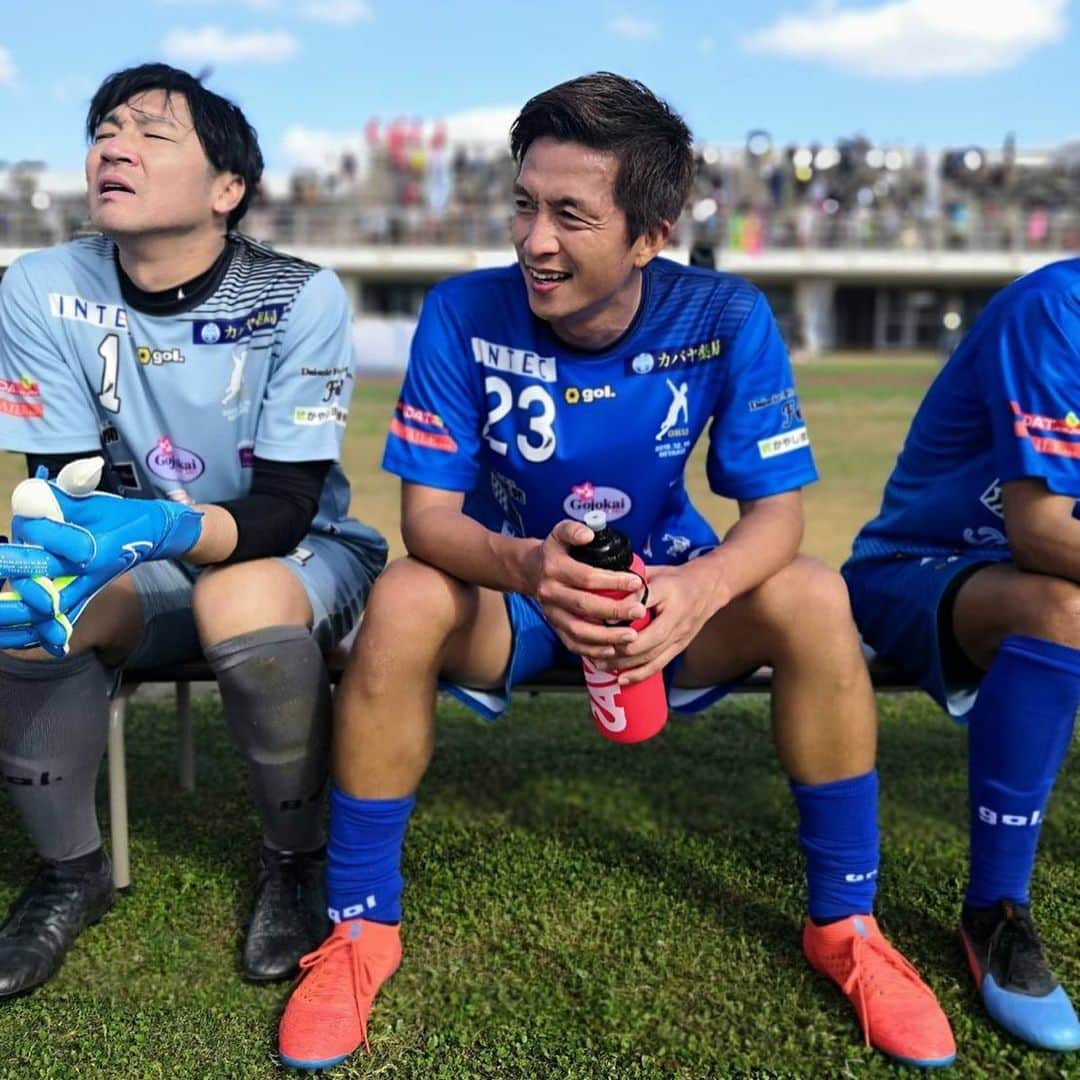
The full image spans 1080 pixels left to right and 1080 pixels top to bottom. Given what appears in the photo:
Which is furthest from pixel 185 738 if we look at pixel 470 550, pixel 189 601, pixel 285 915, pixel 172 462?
pixel 470 550

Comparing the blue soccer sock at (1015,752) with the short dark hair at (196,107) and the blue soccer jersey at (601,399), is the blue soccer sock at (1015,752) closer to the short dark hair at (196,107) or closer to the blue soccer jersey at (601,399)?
the blue soccer jersey at (601,399)

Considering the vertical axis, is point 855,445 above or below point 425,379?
below

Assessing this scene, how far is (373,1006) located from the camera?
2.22 meters

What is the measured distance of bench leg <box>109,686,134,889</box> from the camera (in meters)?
2.60

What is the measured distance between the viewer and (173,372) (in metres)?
2.68

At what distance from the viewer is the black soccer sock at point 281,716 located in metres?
2.31

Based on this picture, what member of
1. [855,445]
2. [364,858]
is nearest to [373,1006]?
[364,858]

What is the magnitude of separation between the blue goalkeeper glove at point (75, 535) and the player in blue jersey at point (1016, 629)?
1561 millimetres

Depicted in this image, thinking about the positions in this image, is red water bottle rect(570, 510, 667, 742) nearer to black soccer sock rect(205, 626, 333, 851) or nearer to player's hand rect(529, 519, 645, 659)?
player's hand rect(529, 519, 645, 659)

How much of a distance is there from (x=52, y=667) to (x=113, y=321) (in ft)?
2.64

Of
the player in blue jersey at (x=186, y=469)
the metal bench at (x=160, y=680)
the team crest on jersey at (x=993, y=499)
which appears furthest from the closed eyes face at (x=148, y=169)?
the team crest on jersey at (x=993, y=499)

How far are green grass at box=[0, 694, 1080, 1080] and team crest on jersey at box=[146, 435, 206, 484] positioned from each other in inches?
36.0

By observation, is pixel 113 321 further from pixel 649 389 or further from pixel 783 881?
pixel 783 881

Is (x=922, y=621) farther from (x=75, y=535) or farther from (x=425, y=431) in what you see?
(x=75, y=535)
